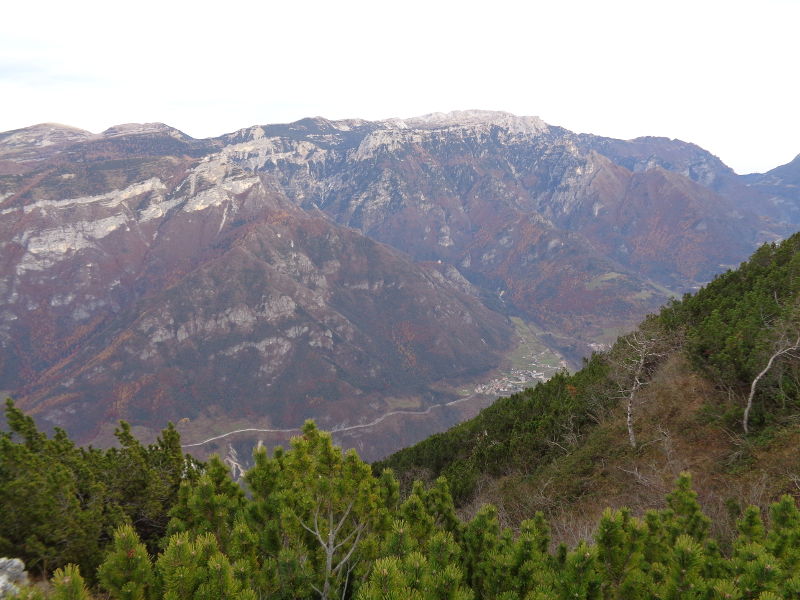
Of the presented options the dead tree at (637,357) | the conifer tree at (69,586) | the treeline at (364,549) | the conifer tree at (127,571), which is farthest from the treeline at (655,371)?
the conifer tree at (69,586)

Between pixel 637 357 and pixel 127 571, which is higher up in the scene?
pixel 127 571

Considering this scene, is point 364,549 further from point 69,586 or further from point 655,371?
point 655,371

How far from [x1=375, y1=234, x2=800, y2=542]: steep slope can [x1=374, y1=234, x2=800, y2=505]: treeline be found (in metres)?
0.09

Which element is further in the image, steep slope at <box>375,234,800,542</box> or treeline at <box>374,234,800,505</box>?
treeline at <box>374,234,800,505</box>

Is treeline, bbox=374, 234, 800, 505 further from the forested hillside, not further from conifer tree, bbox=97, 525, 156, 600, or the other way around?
conifer tree, bbox=97, 525, 156, 600

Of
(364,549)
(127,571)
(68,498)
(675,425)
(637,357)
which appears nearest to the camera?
(127,571)

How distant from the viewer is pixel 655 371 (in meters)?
25.9

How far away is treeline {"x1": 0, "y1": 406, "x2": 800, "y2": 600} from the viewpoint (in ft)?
17.1

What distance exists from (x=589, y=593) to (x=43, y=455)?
1773cm

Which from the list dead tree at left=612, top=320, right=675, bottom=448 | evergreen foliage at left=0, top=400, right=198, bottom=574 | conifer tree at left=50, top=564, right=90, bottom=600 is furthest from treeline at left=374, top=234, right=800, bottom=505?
conifer tree at left=50, top=564, right=90, bottom=600

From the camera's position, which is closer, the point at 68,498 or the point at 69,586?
the point at 69,586

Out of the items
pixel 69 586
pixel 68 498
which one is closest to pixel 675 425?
pixel 69 586

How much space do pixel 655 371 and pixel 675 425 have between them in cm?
613

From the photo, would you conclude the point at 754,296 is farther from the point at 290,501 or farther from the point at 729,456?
the point at 290,501
